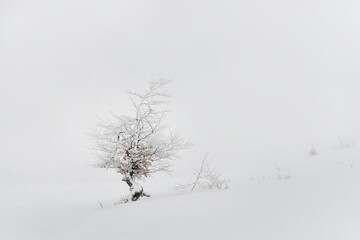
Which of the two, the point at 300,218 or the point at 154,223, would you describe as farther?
the point at 154,223

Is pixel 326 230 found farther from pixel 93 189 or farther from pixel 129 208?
pixel 93 189

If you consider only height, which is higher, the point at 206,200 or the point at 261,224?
the point at 206,200

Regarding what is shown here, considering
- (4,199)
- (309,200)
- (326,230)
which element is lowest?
(326,230)

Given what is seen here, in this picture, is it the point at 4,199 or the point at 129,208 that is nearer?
the point at 129,208

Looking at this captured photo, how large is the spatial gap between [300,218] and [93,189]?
1405cm

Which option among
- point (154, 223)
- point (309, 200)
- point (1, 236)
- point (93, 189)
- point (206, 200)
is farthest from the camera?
point (93, 189)

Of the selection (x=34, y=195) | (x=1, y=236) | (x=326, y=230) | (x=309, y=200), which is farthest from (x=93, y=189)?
(x=326, y=230)

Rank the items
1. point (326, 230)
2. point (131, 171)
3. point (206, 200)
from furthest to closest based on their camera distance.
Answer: point (131, 171) → point (206, 200) → point (326, 230)

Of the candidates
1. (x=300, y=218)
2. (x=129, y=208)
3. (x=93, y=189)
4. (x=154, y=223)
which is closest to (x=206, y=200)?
(x=154, y=223)

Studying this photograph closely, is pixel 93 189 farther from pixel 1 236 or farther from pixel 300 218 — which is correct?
pixel 300 218

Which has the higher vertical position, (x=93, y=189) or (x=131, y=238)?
(x=93, y=189)


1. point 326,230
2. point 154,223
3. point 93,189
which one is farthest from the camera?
point 93,189

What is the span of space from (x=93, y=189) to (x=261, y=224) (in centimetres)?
1375

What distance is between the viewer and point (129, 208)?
26.0ft
